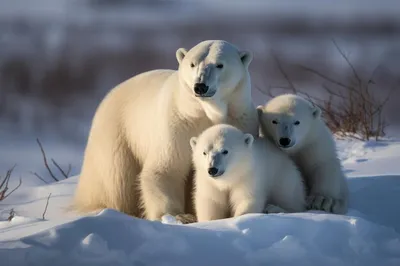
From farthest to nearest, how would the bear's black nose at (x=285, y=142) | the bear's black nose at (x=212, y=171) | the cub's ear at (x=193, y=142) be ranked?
1. the bear's black nose at (x=285, y=142)
2. the cub's ear at (x=193, y=142)
3. the bear's black nose at (x=212, y=171)

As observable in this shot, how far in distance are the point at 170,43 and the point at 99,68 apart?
226 cm

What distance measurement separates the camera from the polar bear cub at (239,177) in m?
3.85

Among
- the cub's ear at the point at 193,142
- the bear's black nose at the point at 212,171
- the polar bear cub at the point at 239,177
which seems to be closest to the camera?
the bear's black nose at the point at 212,171

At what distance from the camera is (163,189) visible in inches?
169

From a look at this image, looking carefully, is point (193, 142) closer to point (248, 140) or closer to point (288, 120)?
point (248, 140)

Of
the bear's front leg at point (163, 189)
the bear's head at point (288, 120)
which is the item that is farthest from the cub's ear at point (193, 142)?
the bear's head at point (288, 120)

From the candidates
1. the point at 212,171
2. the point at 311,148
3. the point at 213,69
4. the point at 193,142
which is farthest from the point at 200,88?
the point at 311,148

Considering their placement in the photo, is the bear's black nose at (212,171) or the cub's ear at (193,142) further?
the cub's ear at (193,142)

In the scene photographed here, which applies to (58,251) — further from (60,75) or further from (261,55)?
(261,55)

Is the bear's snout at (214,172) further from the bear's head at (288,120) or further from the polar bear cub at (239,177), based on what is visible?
the bear's head at (288,120)

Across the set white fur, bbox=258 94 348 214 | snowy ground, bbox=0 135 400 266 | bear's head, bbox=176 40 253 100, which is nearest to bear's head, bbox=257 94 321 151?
white fur, bbox=258 94 348 214

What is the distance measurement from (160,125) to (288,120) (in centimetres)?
67

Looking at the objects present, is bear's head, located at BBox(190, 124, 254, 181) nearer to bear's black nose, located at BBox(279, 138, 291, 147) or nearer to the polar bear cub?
the polar bear cub

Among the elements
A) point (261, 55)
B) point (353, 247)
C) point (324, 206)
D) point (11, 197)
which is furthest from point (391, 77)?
point (353, 247)
